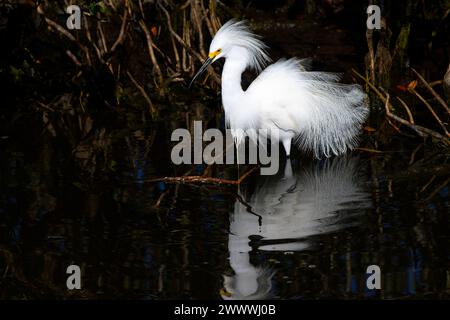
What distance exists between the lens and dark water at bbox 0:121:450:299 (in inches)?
181

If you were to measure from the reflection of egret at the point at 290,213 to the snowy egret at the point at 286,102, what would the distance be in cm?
24

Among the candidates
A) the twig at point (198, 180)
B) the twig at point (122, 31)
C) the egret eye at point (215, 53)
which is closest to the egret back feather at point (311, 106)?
the egret eye at point (215, 53)

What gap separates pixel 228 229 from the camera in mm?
5352

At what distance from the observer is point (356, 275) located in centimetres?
461

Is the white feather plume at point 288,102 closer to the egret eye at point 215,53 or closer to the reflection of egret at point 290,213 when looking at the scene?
the egret eye at point 215,53

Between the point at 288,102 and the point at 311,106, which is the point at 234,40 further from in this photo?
the point at 311,106

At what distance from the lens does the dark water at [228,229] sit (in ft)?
15.0

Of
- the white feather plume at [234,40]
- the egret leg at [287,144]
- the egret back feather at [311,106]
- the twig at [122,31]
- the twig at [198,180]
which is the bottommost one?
the twig at [198,180]

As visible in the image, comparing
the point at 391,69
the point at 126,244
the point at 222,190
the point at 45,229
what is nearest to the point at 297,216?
the point at 222,190

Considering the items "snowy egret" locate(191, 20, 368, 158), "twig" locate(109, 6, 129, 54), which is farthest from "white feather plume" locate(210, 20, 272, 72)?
"twig" locate(109, 6, 129, 54)

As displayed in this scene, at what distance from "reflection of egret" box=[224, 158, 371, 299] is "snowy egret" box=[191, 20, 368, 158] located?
0.24 m

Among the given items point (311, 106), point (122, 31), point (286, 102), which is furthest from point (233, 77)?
point (122, 31)

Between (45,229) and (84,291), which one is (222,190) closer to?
(45,229)

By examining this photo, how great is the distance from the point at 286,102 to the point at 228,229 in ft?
5.64
